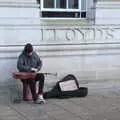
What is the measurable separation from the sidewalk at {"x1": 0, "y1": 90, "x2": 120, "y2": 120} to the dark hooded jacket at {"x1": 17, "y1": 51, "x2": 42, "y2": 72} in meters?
0.80

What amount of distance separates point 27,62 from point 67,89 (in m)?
1.24

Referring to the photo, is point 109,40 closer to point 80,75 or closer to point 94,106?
point 80,75

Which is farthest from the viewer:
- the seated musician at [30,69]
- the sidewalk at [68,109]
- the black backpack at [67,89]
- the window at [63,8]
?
the window at [63,8]

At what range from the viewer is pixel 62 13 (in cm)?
1182

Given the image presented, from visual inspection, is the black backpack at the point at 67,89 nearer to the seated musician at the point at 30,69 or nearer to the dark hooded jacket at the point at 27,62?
the seated musician at the point at 30,69

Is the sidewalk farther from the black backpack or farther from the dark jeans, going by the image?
the dark jeans

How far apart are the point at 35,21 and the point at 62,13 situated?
1035mm

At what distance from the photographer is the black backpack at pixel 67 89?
10.8 meters

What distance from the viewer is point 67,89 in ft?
35.6

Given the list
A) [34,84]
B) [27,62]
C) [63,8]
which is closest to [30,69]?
[27,62]

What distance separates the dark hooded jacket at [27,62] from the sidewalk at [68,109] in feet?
2.62

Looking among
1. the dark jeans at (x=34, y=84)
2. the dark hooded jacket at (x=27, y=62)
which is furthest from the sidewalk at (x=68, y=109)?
the dark hooded jacket at (x=27, y=62)

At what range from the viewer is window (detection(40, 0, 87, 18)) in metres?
11.6

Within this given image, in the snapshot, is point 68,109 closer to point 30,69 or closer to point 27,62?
point 30,69
